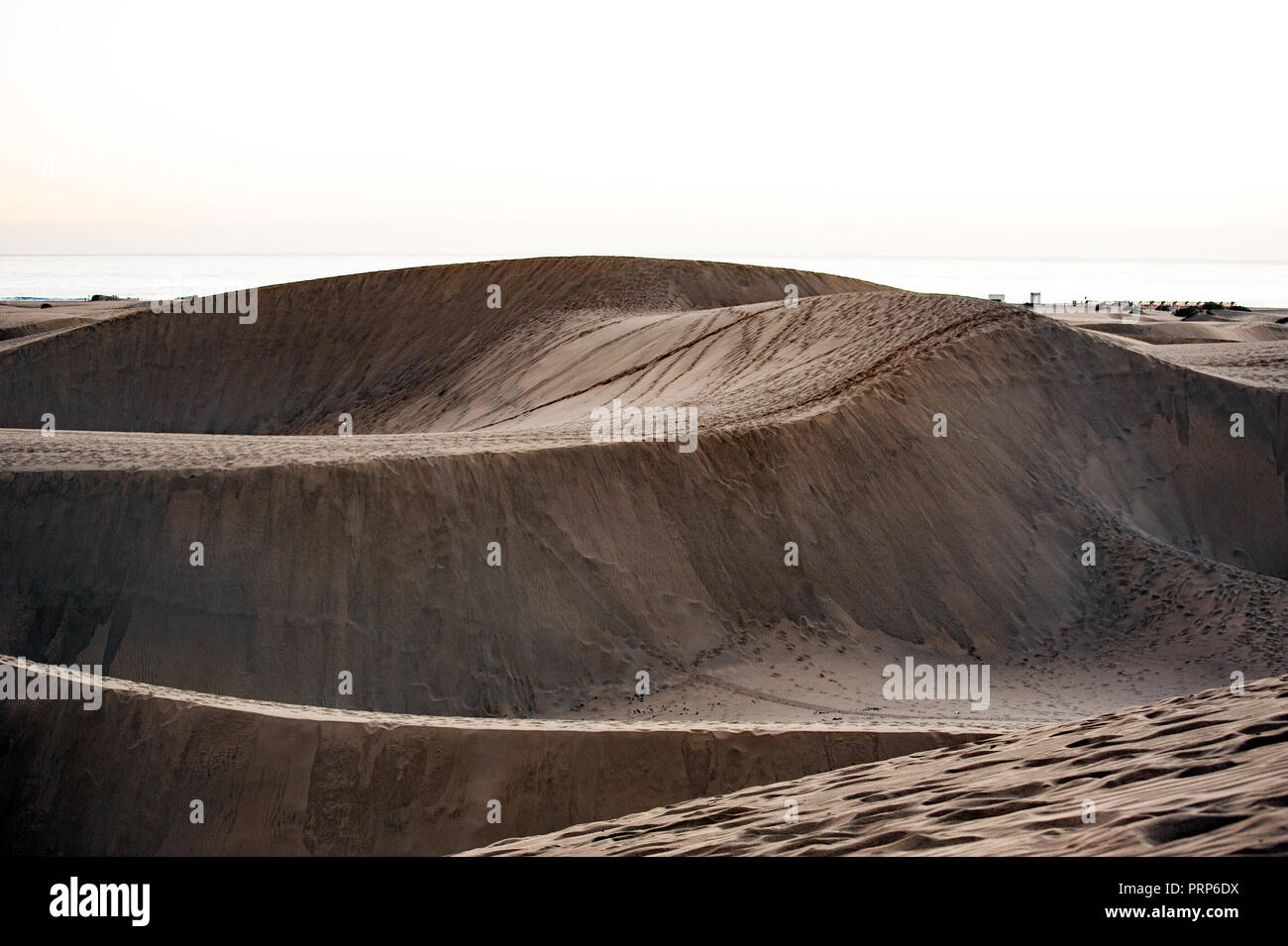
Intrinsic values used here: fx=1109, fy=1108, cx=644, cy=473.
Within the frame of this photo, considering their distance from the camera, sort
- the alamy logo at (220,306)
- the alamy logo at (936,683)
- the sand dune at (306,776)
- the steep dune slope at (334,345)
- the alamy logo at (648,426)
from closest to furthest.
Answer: the sand dune at (306,776), the alamy logo at (936,683), the alamy logo at (648,426), the steep dune slope at (334,345), the alamy logo at (220,306)

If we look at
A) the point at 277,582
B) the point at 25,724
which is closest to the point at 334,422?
the point at 277,582

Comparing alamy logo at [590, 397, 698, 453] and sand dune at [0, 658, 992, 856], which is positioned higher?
alamy logo at [590, 397, 698, 453]

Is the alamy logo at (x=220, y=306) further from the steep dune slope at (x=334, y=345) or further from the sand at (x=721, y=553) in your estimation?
the sand at (x=721, y=553)

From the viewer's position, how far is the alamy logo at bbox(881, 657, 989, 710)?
1255 cm

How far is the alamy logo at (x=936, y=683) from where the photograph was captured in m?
12.5

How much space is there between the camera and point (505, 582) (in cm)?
1306

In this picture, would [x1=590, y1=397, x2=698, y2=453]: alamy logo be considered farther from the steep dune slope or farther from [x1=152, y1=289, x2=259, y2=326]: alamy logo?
[x1=152, y1=289, x2=259, y2=326]: alamy logo
